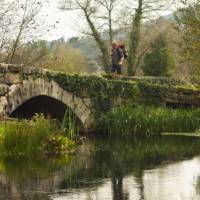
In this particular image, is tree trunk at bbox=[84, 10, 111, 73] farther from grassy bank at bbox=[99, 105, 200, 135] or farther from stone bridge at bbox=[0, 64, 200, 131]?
grassy bank at bbox=[99, 105, 200, 135]

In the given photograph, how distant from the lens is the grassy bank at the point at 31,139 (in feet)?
53.0

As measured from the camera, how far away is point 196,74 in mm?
31094

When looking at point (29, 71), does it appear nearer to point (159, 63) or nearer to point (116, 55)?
point (116, 55)

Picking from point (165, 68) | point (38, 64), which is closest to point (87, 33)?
point (165, 68)

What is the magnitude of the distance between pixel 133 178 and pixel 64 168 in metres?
2.19

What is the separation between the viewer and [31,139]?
53.7 feet

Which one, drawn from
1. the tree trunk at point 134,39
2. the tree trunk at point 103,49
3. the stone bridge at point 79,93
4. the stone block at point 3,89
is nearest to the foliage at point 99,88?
the stone bridge at point 79,93

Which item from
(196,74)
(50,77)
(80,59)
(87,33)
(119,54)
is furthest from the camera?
(80,59)

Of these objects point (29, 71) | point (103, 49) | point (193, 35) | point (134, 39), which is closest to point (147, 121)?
point (29, 71)

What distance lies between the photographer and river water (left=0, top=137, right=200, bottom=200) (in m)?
10.7

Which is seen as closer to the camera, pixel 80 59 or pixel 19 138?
pixel 19 138

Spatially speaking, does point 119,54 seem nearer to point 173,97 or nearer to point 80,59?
point 173,97

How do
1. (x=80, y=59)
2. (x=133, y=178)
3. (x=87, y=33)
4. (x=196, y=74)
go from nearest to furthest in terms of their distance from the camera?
(x=133, y=178)
(x=196, y=74)
(x=87, y=33)
(x=80, y=59)

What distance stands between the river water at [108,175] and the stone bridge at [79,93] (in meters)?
4.53
